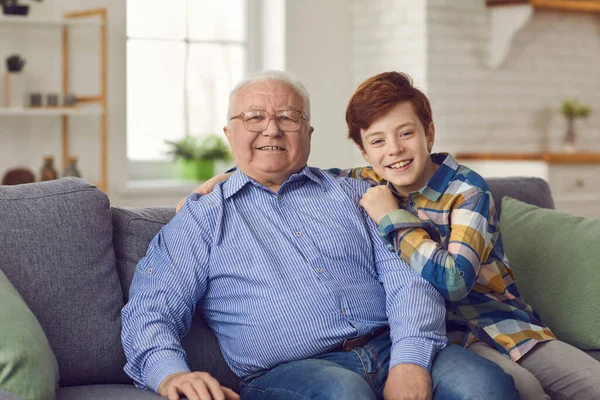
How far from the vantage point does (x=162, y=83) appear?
199 inches

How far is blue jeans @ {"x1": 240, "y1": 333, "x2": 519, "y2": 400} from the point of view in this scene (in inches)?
67.1

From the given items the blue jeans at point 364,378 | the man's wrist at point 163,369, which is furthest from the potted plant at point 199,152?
the man's wrist at point 163,369

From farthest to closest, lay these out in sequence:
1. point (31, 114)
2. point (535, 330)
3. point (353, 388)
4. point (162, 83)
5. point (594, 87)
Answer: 1. point (594, 87)
2. point (162, 83)
3. point (31, 114)
4. point (535, 330)
5. point (353, 388)

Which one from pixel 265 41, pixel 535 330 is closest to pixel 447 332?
pixel 535 330

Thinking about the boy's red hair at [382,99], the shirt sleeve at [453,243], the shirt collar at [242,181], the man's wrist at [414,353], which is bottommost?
the man's wrist at [414,353]

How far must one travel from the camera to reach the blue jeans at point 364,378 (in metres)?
1.70

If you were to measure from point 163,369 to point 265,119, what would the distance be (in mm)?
711

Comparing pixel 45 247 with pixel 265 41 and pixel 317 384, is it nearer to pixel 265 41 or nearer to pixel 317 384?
pixel 317 384

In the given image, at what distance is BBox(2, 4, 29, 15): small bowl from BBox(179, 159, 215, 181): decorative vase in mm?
1271

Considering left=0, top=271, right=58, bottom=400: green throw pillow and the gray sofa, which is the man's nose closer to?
the gray sofa

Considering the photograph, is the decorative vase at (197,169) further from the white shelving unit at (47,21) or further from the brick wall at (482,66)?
the brick wall at (482,66)

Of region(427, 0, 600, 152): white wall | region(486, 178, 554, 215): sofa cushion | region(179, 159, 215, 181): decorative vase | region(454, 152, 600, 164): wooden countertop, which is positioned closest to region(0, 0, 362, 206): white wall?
region(179, 159, 215, 181): decorative vase

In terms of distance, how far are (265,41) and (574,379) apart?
372cm

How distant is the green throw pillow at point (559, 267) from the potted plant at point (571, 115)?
3.09m
